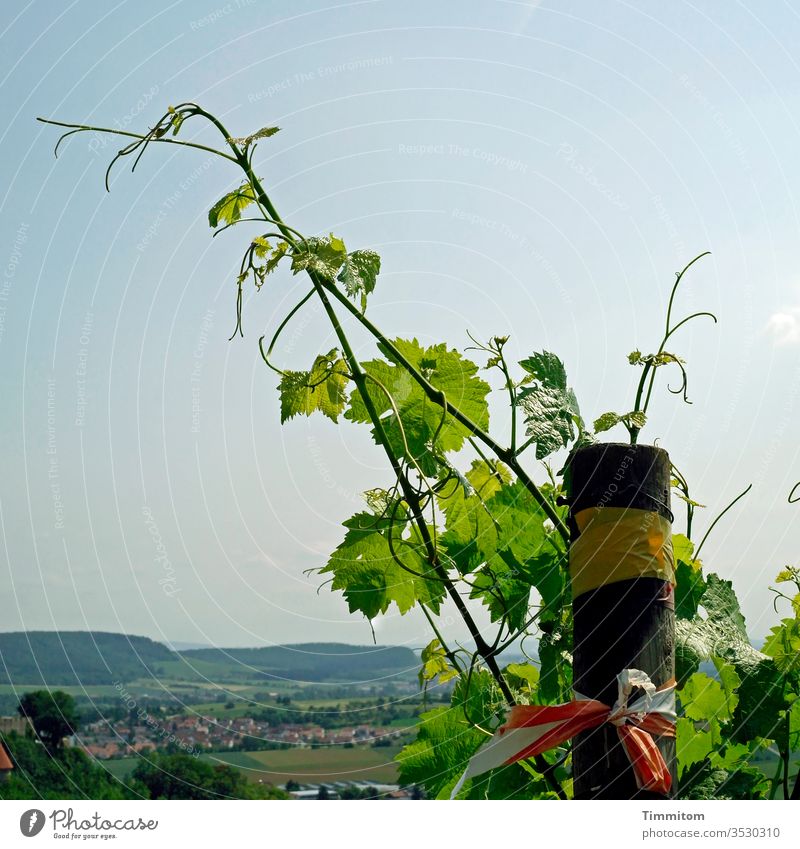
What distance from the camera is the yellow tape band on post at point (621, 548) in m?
1.14

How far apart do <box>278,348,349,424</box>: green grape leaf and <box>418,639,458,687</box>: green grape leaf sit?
1.52 ft

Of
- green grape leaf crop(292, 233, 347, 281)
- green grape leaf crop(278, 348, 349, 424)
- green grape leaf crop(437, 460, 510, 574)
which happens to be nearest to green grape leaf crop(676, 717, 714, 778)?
green grape leaf crop(437, 460, 510, 574)

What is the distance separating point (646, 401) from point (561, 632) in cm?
39

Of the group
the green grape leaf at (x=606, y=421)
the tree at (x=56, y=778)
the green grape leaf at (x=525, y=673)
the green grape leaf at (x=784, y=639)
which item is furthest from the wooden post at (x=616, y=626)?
the green grape leaf at (x=784, y=639)

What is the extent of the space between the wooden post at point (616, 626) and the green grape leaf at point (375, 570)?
0.34 m

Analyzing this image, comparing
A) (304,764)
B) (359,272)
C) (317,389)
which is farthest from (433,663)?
(359,272)

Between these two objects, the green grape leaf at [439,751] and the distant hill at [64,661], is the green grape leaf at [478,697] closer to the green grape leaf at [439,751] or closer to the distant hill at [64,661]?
the green grape leaf at [439,751]

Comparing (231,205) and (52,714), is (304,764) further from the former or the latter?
(231,205)

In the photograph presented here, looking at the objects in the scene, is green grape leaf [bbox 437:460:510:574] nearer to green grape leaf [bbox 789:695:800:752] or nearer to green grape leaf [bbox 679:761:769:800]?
green grape leaf [bbox 679:761:769:800]

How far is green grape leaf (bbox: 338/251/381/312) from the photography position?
1223 mm

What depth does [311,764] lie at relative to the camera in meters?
1.26

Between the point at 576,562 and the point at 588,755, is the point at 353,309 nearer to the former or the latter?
the point at 576,562

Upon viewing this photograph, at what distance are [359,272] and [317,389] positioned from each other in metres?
0.22
